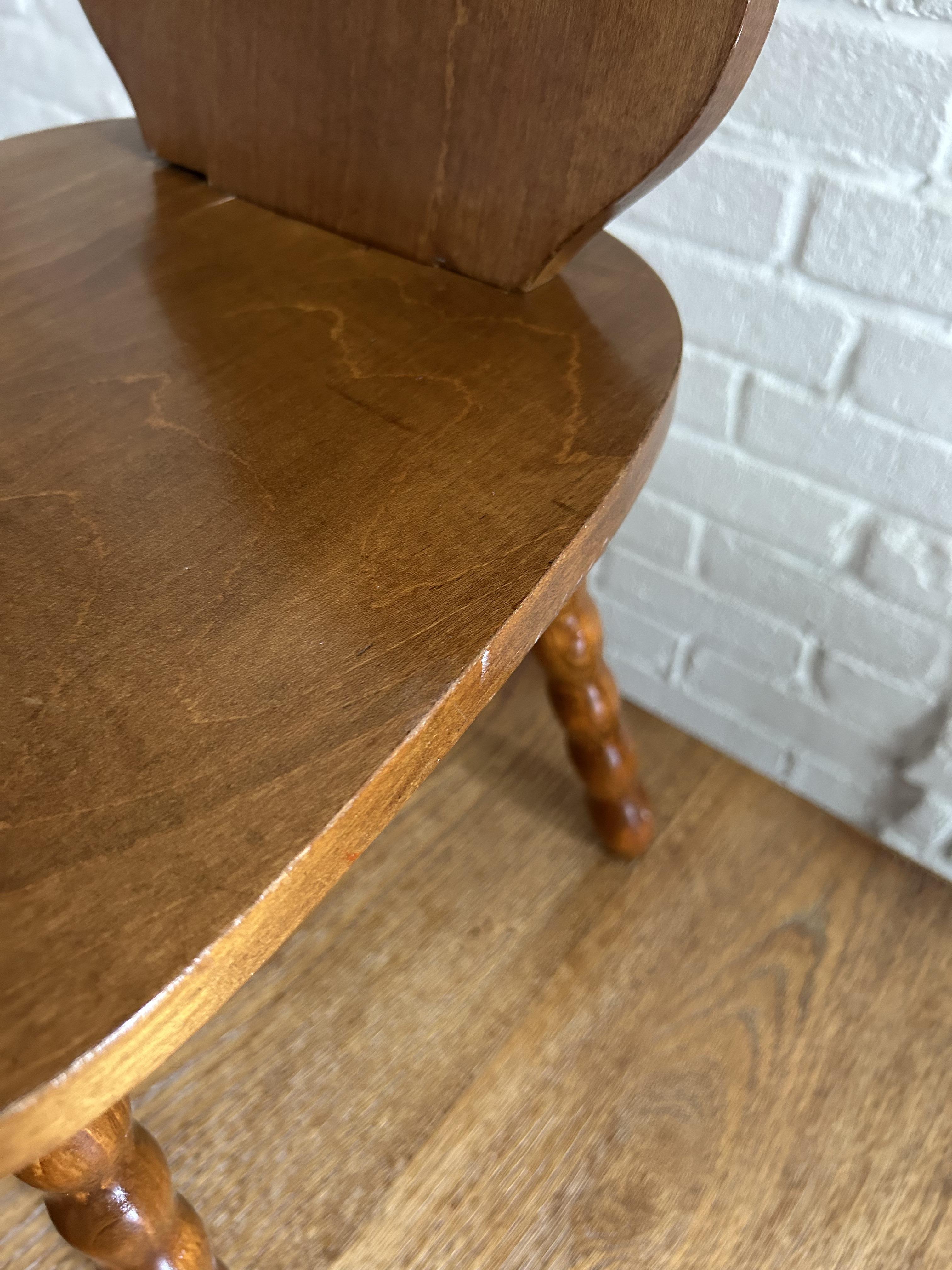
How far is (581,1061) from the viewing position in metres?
0.55

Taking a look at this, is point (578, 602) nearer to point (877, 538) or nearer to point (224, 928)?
point (877, 538)

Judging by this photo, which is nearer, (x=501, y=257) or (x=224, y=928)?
(x=224, y=928)

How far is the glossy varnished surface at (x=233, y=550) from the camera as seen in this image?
0.19 metres

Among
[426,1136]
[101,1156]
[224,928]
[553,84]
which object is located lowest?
[426,1136]

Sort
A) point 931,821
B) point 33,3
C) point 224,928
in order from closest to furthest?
point 224,928
point 931,821
point 33,3

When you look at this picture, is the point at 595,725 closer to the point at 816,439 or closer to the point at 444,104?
the point at 816,439

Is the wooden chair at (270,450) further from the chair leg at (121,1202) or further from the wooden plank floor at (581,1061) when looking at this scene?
the wooden plank floor at (581,1061)

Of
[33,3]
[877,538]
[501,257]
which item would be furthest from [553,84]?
[33,3]

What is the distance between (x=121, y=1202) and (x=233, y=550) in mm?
229

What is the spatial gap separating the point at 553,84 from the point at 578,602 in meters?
0.24

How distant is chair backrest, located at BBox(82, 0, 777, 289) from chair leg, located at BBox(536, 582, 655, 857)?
176 millimetres

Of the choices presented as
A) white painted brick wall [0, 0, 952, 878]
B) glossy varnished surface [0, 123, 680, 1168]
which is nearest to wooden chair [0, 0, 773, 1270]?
glossy varnished surface [0, 123, 680, 1168]

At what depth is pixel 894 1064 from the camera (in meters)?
0.56

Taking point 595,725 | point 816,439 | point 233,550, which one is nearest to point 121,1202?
point 233,550
